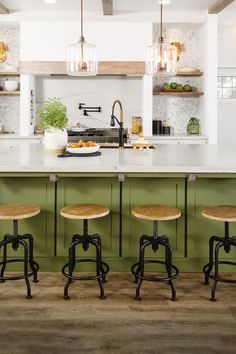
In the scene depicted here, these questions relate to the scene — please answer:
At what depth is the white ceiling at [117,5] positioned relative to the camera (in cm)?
625

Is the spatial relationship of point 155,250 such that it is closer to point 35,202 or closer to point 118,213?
point 118,213

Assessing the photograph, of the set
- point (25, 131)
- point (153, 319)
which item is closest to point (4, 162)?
point (153, 319)

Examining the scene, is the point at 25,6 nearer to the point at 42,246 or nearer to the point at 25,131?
the point at 25,131

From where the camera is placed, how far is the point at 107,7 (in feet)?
20.4

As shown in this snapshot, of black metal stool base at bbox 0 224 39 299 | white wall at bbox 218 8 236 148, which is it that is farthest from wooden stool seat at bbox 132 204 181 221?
white wall at bbox 218 8 236 148

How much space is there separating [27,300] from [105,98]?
461 centimetres

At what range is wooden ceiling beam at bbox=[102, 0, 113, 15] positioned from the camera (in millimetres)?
5937

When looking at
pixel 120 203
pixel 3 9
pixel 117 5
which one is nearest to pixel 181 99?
pixel 117 5

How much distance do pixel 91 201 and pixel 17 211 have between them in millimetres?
663

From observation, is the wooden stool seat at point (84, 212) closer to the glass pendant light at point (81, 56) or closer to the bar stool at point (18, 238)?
Answer: the bar stool at point (18, 238)

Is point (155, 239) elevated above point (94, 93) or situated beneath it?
situated beneath

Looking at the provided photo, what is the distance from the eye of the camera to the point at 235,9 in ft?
21.7

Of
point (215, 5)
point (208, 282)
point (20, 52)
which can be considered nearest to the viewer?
point (208, 282)

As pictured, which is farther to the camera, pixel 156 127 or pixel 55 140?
pixel 156 127
